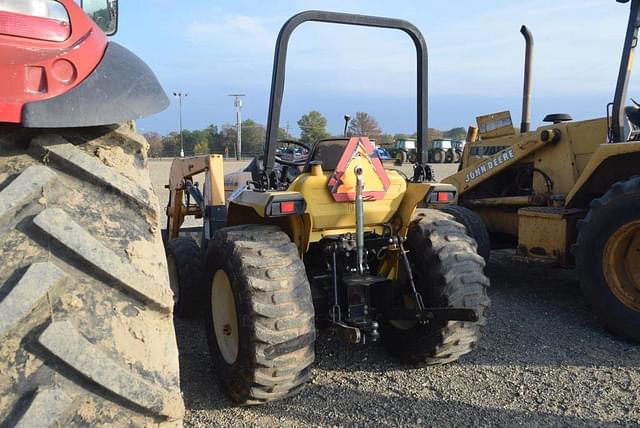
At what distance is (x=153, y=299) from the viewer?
1.53m

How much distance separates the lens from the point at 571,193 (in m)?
5.82

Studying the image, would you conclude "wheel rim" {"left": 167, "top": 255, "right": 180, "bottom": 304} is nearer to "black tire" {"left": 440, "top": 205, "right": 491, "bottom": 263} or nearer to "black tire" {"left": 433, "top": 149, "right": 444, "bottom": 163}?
"black tire" {"left": 440, "top": 205, "right": 491, "bottom": 263}

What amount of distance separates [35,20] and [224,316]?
2631mm

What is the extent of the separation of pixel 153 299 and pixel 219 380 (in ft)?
7.97

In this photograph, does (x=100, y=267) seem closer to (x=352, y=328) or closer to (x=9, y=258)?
(x=9, y=258)

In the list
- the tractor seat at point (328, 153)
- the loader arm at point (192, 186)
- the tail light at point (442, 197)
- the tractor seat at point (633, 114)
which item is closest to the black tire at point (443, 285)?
the tail light at point (442, 197)

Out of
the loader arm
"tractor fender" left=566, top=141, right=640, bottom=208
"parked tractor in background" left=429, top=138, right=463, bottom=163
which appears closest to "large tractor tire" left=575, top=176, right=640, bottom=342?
"tractor fender" left=566, top=141, right=640, bottom=208

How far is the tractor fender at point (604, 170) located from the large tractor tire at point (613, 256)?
54 cm

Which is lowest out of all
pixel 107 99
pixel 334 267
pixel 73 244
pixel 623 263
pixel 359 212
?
pixel 623 263

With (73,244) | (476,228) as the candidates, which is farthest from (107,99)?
(476,228)

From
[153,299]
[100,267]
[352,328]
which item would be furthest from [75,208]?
[352,328]

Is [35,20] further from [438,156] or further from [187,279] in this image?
[438,156]

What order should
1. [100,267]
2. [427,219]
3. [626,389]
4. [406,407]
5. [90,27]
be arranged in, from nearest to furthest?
[100,267]
[90,27]
[406,407]
[626,389]
[427,219]

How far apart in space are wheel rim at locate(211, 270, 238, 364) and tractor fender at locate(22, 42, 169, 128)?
6.76 feet
